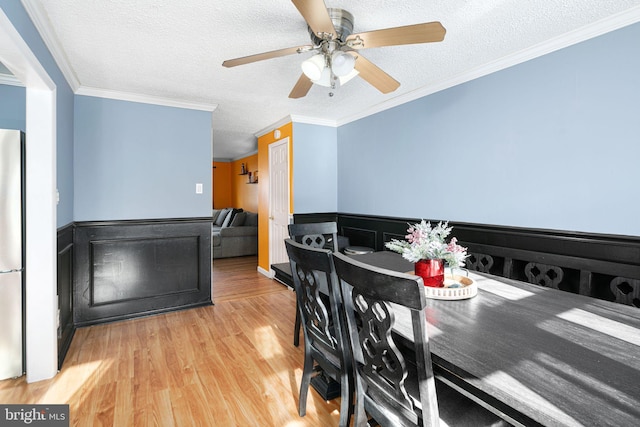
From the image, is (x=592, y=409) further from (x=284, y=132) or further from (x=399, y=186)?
(x=284, y=132)

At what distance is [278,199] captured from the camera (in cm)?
459

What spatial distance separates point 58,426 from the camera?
1.72 m

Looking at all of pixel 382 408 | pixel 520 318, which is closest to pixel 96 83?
pixel 382 408

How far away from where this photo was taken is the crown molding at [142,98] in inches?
120

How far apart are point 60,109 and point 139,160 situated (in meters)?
0.90

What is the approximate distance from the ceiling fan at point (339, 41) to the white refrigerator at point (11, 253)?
5.03ft

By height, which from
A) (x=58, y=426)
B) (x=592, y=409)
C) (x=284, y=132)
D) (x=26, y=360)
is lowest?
(x=58, y=426)

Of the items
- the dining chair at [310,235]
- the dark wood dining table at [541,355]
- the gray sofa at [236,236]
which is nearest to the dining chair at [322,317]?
the dark wood dining table at [541,355]

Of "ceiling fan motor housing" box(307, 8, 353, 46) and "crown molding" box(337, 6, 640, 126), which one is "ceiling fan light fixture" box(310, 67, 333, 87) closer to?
"ceiling fan motor housing" box(307, 8, 353, 46)

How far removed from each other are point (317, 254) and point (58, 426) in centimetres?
179

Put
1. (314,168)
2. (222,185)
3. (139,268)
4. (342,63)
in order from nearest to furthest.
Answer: (342,63) → (139,268) → (314,168) → (222,185)

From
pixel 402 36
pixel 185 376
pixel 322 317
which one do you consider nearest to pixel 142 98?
pixel 185 376

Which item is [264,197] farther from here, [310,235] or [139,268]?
[310,235]

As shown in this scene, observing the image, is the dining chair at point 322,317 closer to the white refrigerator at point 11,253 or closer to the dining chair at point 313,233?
the dining chair at point 313,233
